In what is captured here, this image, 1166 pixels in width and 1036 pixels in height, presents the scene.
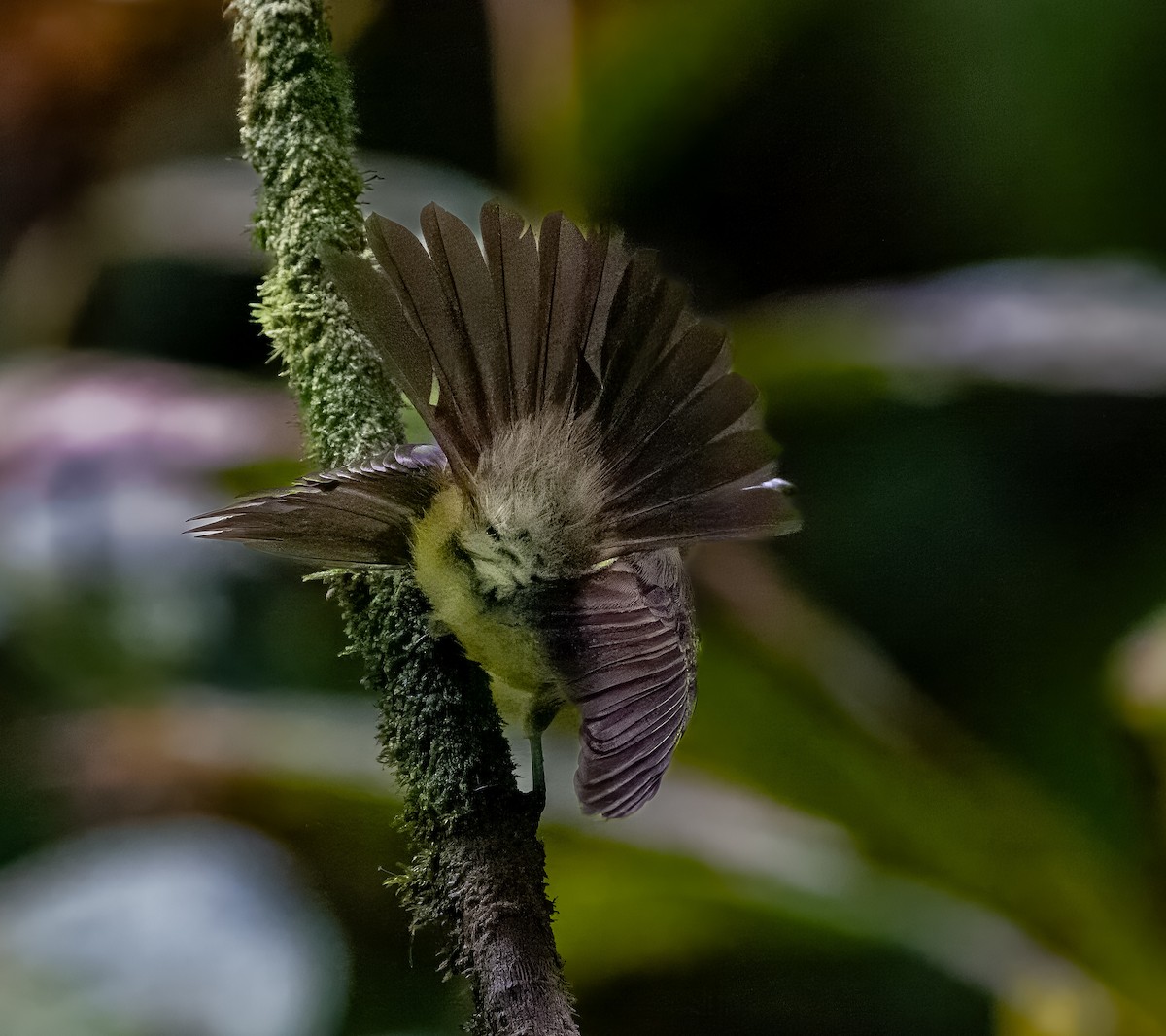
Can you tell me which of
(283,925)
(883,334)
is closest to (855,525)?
(883,334)

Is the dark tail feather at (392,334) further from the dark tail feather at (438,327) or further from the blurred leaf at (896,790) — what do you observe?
the blurred leaf at (896,790)

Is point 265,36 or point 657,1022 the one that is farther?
point 657,1022

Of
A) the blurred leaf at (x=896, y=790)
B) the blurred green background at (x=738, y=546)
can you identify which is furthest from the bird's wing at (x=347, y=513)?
the blurred leaf at (x=896, y=790)

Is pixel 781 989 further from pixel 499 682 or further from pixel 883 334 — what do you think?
pixel 499 682

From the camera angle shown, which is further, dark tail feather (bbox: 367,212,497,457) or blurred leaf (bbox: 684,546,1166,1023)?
blurred leaf (bbox: 684,546,1166,1023)

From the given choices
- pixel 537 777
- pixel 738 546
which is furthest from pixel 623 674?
pixel 738 546

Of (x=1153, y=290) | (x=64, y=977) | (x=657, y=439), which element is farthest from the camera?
(x=1153, y=290)

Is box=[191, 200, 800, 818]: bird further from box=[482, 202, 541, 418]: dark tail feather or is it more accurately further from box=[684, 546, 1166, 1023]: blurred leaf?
box=[684, 546, 1166, 1023]: blurred leaf

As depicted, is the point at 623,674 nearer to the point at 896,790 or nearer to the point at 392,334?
the point at 392,334

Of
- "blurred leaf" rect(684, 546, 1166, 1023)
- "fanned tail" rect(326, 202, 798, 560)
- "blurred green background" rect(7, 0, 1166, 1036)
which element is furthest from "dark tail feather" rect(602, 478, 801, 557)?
"blurred leaf" rect(684, 546, 1166, 1023)
